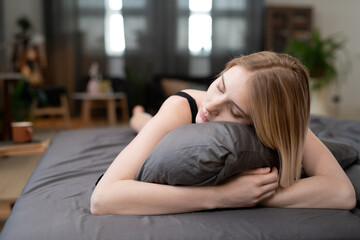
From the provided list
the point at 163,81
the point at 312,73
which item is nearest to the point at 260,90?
the point at 312,73

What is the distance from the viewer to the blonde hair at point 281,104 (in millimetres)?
845

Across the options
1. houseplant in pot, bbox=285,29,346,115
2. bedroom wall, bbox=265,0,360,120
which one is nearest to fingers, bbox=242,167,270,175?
houseplant in pot, bbox=285,29,346,115

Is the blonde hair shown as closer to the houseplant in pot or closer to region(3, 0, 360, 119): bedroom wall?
the houseplant in pot

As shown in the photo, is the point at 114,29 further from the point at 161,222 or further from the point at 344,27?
the point at 161,222

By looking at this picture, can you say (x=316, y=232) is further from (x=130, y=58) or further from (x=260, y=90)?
(x=130, y=58)

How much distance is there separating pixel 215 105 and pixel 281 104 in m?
0.17

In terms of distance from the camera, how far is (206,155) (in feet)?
2.77

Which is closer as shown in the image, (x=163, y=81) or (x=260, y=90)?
(x=260, y=90)

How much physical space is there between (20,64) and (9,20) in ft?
3.19

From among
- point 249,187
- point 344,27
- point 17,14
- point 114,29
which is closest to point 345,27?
point 344,27

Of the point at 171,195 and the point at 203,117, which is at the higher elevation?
the point at 203,117

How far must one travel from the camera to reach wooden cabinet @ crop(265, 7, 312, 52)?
6.20m

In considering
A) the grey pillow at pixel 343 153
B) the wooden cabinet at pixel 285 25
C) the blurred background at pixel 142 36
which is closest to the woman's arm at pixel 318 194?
the grey pillow at pixel 343 153

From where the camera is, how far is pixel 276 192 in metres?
0.95
